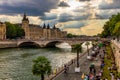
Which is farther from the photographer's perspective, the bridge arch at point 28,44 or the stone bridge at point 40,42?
the bridge arch at point 28,44

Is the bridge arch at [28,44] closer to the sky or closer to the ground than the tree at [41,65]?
closer to the ground

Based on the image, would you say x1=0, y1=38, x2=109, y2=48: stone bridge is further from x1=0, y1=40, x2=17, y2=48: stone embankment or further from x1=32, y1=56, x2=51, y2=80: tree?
x1=32, y1=56, x2=51, y2=80: tree

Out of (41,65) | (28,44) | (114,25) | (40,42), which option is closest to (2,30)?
(28,44)

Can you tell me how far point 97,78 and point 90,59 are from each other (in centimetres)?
2544

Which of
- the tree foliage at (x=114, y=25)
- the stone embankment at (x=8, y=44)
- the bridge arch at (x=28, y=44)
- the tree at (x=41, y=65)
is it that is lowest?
the bridge arch at (x=28, y=44)

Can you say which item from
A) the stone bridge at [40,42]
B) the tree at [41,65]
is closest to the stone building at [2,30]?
the stone bridge at [40,42]

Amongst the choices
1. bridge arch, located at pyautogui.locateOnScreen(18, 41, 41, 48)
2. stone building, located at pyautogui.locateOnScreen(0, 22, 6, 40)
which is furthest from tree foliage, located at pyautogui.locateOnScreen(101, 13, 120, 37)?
stone building, located at pyautogui.locateOnScreen(0, 22, 6, 40)

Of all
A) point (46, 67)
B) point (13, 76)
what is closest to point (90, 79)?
point (46, 67)

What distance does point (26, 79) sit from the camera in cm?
4250

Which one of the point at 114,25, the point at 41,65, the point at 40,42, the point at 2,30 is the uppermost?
the point at 114,25

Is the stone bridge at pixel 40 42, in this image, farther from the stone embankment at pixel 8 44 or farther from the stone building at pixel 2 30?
the stone building at pixel 2 30

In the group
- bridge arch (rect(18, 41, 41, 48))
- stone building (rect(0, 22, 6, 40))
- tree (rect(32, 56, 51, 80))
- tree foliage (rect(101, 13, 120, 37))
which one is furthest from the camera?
stone building (rect(0, 22, 6, 40))

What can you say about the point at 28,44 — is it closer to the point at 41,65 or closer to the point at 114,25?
the point at 114,25

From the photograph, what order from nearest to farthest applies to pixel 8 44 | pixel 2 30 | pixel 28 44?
pixel 8 44 → pixel 28 44 → pixel 2 30
